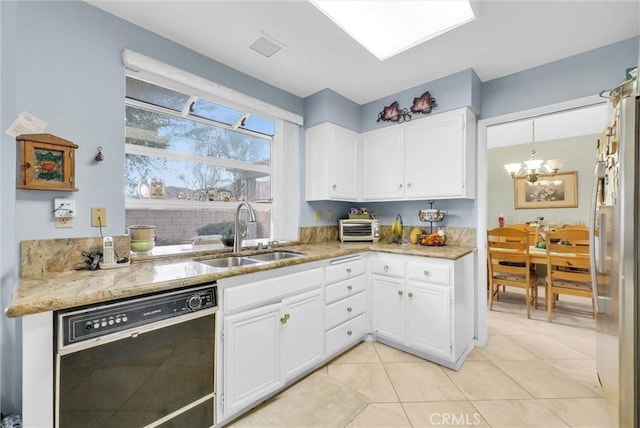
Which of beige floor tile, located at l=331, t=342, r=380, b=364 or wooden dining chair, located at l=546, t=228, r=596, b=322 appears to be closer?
beige floor tile, located at l=331, t=342, r=380, b=364

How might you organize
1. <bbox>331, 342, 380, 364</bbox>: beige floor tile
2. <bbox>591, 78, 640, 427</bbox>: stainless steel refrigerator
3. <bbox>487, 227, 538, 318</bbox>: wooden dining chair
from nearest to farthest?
<bbox>591, 78, 640, 427</bbox>: stainless steel refrigerator < <bbox>331, 342, 380, 364</bbox>: beige floor tile < <bbox>487, 227, 538, 318</bbox>: wooden dining chair

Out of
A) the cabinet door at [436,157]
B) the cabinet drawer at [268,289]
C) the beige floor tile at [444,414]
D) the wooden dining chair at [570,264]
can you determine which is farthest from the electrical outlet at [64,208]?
the wooden dining chair at [570,264]

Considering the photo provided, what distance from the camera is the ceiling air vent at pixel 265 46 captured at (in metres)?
1.96

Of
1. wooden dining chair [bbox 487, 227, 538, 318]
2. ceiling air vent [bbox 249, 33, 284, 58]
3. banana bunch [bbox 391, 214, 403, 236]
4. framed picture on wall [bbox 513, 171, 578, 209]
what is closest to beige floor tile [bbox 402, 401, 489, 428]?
banana bunch [bbox 391, 214, 403, 236]

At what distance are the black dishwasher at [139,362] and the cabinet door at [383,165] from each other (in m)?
2.05

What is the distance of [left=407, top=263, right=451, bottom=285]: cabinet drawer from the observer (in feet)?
7.07

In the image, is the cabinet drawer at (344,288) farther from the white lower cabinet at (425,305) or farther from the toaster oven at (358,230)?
the toaster oven at (358,230)

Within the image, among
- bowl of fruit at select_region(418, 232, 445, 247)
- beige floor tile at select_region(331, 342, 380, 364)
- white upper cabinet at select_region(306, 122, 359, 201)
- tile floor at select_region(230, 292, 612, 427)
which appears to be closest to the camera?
tile floor at select_region(230, 292, 612, 427)

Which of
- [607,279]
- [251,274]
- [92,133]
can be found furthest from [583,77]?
[92,133]

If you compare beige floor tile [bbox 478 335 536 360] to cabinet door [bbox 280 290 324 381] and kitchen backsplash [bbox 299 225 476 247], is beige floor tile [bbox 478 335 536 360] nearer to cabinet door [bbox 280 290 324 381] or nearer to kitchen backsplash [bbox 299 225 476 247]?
kitchen backsplash [bbox 299 225 476 247]

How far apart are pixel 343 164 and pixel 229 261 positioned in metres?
1.55

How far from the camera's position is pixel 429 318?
7.35 ft

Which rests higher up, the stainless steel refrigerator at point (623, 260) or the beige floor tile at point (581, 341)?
the stainless steel refrigerator at point (623, 260)

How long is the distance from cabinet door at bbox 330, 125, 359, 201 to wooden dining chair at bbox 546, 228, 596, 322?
90.0 inches
